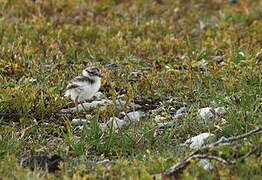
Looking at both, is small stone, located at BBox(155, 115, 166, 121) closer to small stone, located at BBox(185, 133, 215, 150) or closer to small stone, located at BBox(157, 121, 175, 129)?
small stone, located at BBox(157, 121, 175, 129)

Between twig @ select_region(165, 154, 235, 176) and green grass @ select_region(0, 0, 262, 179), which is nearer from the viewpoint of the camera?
twig @ select_region(165, 154, 235, 176)

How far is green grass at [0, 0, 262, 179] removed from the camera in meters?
7.19

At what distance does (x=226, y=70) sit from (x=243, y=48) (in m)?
1.75

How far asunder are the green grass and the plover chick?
0.23 m

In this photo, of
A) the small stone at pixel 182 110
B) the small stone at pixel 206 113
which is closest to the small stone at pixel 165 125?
the small stone at pixel 206 113

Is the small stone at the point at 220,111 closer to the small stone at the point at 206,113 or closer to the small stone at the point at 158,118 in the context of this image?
the small stone at the point at 206,113

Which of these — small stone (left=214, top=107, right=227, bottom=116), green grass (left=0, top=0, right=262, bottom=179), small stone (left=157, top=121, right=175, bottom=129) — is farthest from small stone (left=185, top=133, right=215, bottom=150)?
small stone (left=214, top=107, right=227, bottom=116)

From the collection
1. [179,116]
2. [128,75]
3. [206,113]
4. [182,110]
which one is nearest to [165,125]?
[179,116]

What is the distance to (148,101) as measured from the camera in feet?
32.3

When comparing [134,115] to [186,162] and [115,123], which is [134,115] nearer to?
[115,123]

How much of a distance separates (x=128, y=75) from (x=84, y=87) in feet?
5.74

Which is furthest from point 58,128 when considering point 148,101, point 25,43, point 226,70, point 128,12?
point 128,12

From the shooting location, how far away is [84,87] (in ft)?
30.1

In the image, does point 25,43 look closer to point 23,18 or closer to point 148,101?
point 23,18
